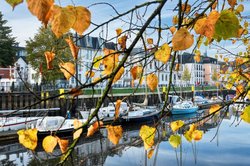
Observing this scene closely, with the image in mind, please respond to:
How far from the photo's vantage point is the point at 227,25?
86 centimetres

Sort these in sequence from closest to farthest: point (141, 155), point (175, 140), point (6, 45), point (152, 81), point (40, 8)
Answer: point (40, 8), point (152, 81), point (175, 140), point (141, 155), point (6, 45)

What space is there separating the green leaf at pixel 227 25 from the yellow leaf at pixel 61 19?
1.36 feet

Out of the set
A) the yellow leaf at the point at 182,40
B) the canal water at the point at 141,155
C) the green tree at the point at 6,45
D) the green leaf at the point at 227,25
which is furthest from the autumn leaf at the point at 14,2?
the green tree at the point at 6,45

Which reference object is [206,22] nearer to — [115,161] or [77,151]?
[115,161]

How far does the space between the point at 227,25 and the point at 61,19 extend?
0.46m

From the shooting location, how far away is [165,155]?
1377 cm

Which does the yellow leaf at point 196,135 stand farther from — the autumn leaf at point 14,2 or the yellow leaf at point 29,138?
the autumn leaf at point 14,2

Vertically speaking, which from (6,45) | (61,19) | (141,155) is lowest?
(141,155)

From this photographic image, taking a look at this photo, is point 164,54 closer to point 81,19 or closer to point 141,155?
point 81,19

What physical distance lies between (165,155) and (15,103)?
13728 millimetres

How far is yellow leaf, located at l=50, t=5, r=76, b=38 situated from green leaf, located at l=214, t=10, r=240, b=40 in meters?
0.41

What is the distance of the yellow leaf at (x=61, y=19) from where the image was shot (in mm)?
714

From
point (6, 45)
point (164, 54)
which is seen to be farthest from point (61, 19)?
point (6, 45)

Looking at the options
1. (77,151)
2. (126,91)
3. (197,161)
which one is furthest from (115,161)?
(126,91)
